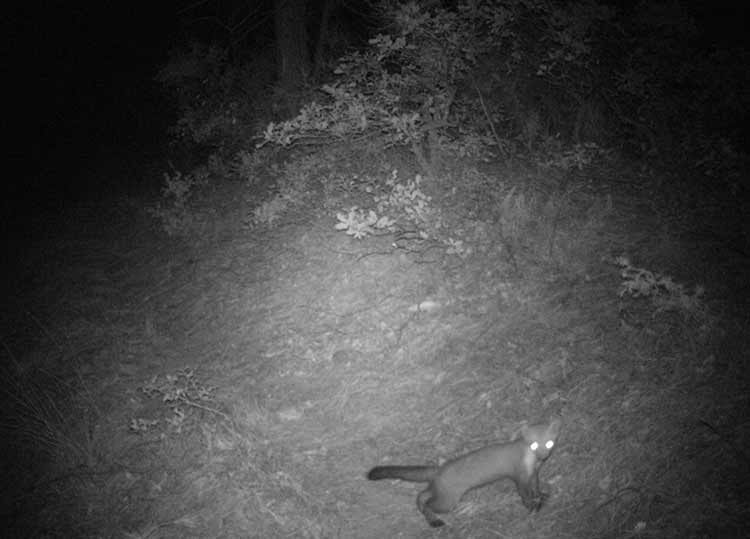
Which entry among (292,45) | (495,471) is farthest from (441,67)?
(495,471)

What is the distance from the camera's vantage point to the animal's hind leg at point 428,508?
3883 millimetres

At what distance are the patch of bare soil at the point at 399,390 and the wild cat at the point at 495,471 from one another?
165 millimetres

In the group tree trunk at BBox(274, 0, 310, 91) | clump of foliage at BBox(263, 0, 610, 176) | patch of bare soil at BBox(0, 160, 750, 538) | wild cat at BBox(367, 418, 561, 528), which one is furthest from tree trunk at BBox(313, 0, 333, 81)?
wild cat at BBox(367, 418, 561, 528)

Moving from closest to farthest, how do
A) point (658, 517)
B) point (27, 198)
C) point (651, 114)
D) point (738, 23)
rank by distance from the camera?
point (658, 517), point (651, 114), point (738, 23), point (27, 198)

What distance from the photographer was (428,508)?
393 cm

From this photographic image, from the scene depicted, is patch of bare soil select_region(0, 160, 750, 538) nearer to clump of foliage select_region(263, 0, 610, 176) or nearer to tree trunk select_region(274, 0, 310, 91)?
clump of foliage select_region(263, 0, 610, 176)

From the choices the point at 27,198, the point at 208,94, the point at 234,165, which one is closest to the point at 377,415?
the point at 234,165

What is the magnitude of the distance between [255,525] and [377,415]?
1.39 metres

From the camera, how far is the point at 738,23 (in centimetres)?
746

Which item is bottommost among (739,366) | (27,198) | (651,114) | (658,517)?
(27,198)

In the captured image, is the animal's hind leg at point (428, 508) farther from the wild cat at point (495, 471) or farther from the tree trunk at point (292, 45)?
the tree trunk at point (292, 45)

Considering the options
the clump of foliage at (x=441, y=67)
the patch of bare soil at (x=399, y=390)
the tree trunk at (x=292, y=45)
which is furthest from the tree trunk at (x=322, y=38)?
the patch of bare soil at (x=399, y=390)

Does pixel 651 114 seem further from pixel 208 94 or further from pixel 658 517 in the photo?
pixel 208 94

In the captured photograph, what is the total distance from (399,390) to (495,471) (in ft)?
4.40
